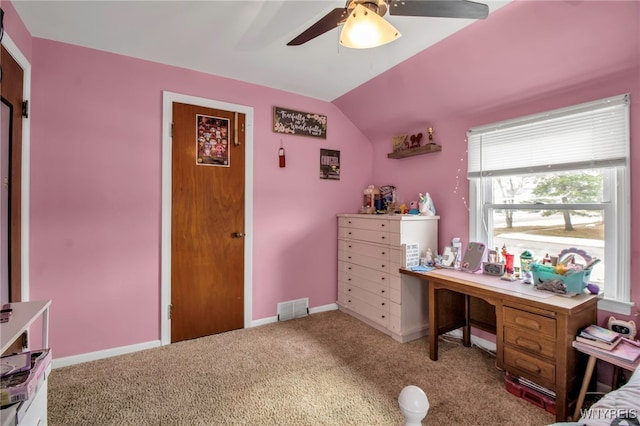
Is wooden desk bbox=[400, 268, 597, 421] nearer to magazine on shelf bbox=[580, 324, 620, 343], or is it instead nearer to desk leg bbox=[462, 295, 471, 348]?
magazine on shelf bbox=[580, 324, 620, 343]

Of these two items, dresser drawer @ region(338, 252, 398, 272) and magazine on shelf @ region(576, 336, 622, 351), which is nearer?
magazine on shelf @ region(576, 336, 622, 351)

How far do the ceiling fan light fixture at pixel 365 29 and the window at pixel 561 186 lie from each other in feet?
4.92

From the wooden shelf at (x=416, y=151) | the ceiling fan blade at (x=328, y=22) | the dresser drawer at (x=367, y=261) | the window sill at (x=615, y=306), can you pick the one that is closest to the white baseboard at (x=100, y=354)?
the dresser drawer at (x=367, y=261)

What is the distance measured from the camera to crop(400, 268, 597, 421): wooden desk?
5.51ft

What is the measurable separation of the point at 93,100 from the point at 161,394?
7.46 feet

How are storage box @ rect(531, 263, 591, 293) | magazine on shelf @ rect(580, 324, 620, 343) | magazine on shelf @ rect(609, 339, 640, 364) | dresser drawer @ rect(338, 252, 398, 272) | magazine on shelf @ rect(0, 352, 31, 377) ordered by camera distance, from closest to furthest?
magazine on shelf @ rect(0, 352, 31, 377) < magazine on shelf @ rect(609, 339, 640, 364) < magazine on shelf @ rect(580, 324, 620, 343) < storage box @ rect(531, 263, 591, 293) < dresser drawer @ rect(338, 252, 398, 272)

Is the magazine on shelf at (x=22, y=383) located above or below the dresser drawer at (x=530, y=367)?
above

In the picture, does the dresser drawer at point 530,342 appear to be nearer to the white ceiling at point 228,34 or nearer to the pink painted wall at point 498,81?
the pink painted wall at point 498,81

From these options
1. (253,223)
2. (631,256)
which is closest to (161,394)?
(253,223)

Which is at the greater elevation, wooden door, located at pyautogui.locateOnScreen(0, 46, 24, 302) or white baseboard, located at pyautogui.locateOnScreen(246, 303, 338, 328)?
wooden door, located at pyautogui.locateOnScreen(0, 46, 24, 302)

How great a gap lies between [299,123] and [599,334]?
296 cm

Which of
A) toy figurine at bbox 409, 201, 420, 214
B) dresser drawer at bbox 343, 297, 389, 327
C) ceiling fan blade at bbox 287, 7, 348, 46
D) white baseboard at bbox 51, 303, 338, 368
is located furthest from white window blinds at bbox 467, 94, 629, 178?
white baseboard at bbox 51, 303, 338, 368

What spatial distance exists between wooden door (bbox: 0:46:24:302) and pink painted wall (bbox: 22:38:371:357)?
0.14 meters

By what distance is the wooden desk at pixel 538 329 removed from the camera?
5.51 ft
